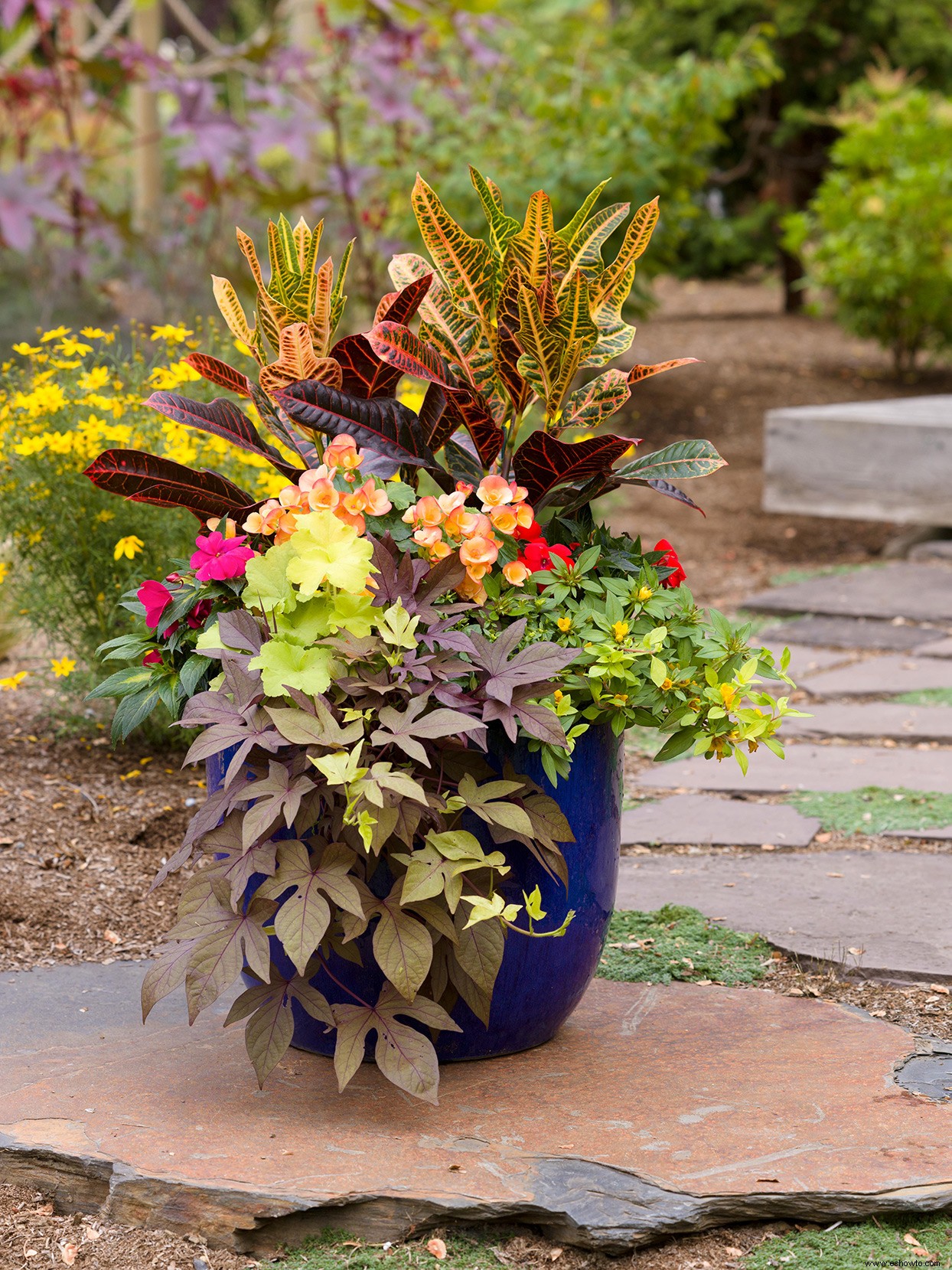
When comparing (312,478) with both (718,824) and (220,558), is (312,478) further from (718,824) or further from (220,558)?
(718,824)

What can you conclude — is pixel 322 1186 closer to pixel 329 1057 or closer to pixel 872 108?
pixel 329 1057

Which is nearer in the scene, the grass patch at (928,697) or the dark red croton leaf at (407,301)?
the dark red croton leaf at (407,301)

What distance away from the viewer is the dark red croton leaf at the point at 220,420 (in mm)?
2016

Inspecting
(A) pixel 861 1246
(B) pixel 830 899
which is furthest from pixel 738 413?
(A) pixel 861 1246

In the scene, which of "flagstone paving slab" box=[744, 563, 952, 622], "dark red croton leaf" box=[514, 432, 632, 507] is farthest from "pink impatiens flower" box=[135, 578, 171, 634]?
"flagstone paving slab" box=[744, 563, 952, 622]

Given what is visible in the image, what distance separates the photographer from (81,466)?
3029 mm

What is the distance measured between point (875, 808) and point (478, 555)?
1.68m

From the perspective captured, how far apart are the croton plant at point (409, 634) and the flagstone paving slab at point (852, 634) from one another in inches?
107

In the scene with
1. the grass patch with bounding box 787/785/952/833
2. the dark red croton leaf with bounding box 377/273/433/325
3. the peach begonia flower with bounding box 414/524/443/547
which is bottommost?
the grass patch with bounding box 787/785/952/833

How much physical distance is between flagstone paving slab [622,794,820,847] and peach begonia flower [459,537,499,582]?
1316 millimetres

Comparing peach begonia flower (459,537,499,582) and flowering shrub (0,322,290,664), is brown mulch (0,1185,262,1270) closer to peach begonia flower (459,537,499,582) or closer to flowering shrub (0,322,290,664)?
peach begonia flower (459,537,499,582)

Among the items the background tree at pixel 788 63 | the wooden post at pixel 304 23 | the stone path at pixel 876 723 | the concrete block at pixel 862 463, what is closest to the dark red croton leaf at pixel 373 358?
the stone path at pixel 876 723

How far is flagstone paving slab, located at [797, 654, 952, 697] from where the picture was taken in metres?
4.13

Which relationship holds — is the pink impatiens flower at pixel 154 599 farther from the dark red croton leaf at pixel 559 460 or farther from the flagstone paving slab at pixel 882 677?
the flagstone paving slab at pixel 882 677
